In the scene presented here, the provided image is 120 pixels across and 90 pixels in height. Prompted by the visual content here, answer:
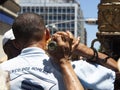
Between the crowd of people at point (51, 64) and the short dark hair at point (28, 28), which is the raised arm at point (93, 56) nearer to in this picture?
the crowd of people at point (51, 64)

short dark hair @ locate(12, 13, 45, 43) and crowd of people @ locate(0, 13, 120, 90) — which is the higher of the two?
short dark hair @ locate(12, 13, 45, 43)

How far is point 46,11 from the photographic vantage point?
125188mm

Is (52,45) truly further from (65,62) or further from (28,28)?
(28,28)

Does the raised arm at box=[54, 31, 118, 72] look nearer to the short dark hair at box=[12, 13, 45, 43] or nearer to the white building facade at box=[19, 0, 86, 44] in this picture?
the short dark hair at box=[12, 13, 45, 43]

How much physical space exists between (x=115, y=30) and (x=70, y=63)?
126 centimetres

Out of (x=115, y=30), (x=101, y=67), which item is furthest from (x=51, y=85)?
(x=115, y=30)

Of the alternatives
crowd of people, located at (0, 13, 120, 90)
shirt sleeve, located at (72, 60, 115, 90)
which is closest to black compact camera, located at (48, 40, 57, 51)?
crowd of people, located at (0, 13, 120, 90)

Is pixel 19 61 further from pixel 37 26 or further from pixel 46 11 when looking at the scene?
pixel 46 11

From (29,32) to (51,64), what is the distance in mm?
235

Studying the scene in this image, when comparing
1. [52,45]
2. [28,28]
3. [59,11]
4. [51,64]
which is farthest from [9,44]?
[59,11]

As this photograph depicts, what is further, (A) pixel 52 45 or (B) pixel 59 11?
(B) pixel 59 11

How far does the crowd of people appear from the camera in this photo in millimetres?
2693

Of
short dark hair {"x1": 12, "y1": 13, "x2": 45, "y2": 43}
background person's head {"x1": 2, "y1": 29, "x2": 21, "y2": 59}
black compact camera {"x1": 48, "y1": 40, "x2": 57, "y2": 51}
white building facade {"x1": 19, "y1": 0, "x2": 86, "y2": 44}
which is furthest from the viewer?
white building facade {"x1": 19, "y1": 0, "x2": 86, "y2": 44}

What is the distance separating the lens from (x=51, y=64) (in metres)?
2.79
